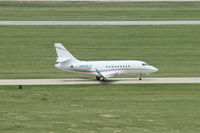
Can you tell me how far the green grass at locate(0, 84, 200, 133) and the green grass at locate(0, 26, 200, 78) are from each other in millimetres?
10147

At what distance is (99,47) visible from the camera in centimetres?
8106

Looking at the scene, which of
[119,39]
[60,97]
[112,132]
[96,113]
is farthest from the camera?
[119,39]

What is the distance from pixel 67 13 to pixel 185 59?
29381 millimetres

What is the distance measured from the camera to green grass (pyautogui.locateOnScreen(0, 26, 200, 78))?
7031 centimetres

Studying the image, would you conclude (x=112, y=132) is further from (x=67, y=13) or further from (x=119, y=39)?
(x=67, y=13)

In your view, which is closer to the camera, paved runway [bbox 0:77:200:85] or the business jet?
paved runway [bbox 0:77:200:85]

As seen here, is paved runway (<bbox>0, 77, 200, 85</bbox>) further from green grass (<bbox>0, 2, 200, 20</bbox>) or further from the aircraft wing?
green grass (<bbox>0, 2, 200, 20</bbox>)

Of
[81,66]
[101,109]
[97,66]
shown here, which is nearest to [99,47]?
[97,66]

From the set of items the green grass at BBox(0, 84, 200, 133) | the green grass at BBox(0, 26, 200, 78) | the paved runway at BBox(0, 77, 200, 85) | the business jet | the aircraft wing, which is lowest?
the green grass at BBox(0, 84, 200, 133)

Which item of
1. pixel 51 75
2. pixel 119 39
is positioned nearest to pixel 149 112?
pixel 51 75

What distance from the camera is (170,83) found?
198 ft

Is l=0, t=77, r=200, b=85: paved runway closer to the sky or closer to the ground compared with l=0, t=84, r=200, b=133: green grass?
closer to the sky

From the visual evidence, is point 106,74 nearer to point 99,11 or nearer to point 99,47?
point 99,47

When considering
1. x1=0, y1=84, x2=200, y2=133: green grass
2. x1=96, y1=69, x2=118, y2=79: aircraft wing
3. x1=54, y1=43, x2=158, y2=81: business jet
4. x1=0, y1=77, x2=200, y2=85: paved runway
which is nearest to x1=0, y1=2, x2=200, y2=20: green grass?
x1=54, y1=43, x2=158, y2=81: business jet
